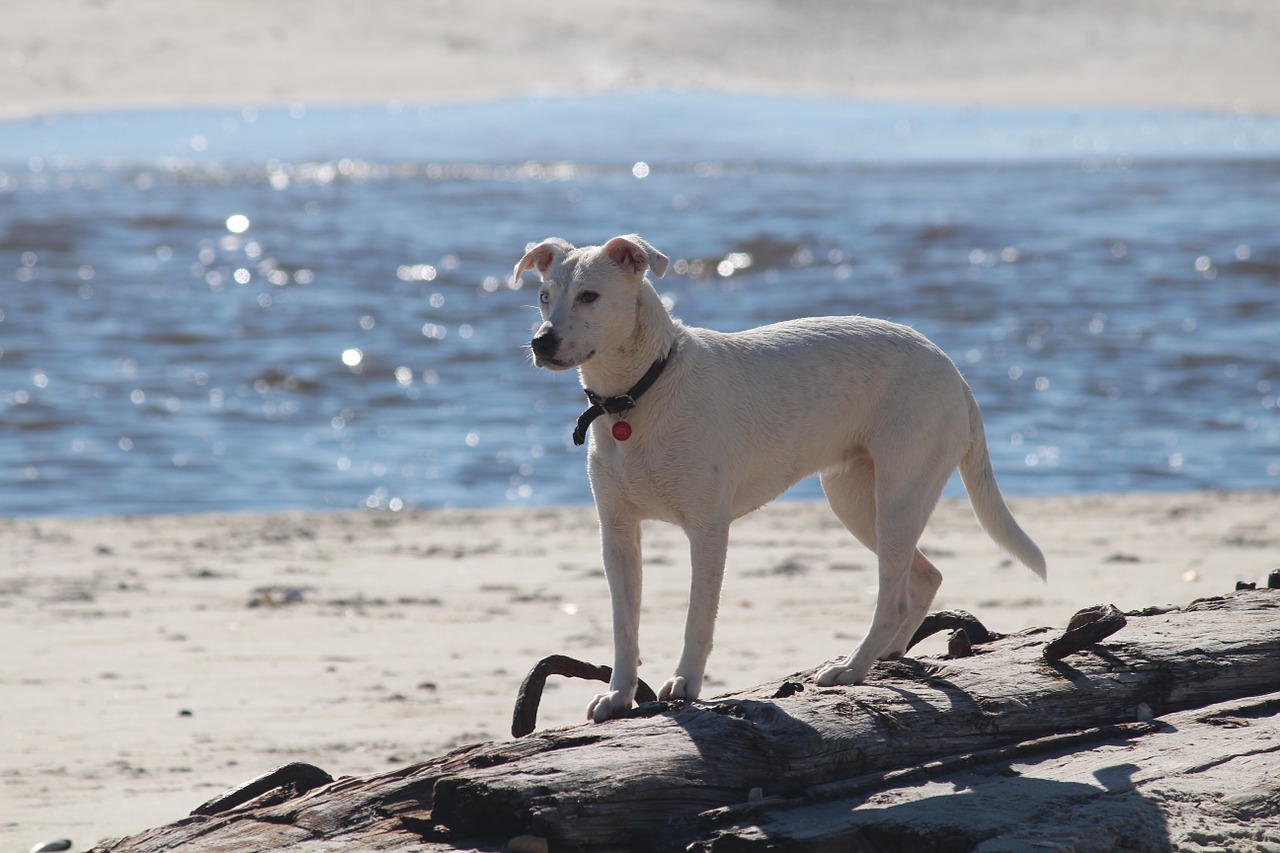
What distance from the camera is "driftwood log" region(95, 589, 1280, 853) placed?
3.74 metres

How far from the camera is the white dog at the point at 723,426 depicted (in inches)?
183

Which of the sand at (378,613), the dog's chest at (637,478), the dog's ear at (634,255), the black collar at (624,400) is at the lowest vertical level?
the sand at (378,613)

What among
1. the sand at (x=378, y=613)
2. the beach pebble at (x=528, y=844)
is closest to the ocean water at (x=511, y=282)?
the sand at (x=378, y=613)

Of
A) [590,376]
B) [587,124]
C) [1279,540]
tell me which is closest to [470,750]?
[590,376]

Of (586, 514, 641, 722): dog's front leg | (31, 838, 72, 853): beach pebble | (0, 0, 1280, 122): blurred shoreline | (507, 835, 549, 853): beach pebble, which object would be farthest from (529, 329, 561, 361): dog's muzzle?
(0, 0, 1280, 122): blurred shoreline

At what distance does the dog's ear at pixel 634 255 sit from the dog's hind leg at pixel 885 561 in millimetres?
1149

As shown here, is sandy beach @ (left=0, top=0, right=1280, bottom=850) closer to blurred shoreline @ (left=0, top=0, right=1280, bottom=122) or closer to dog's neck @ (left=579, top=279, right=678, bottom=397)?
dog's neck @ (left=579, top=279, right=678, bottom=397)

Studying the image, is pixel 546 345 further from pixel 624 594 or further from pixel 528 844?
pixel 528 844

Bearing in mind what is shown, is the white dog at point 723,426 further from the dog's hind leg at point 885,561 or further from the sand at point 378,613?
the sand at point 378,613

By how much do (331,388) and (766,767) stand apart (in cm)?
1153

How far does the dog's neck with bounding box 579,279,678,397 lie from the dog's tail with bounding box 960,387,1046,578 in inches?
54.4

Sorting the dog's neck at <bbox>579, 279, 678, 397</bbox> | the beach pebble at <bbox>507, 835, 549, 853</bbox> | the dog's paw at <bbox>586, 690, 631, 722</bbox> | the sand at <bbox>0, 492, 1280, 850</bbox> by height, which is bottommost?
the sand at <bbox>0, 492, 1280, 850</bbox>

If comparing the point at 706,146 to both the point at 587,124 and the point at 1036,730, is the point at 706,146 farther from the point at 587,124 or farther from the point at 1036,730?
the point at 1036,730

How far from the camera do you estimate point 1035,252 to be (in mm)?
20641
